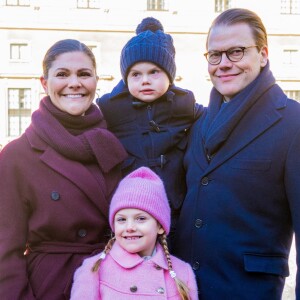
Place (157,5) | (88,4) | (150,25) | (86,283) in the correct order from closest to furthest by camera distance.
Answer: (86,283), (150,25), (88,4), (157,5)

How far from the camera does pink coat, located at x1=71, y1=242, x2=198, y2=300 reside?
2.58 meters

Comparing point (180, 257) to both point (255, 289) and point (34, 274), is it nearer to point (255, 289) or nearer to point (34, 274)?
point (255, 289)

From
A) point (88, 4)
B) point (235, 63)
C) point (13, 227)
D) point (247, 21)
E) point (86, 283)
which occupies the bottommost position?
point (86, 283)

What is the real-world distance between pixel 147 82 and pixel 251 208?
1.04 meters

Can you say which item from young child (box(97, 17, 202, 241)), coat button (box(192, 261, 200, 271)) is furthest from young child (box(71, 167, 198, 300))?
young child (box(97, 17, 202, 241))

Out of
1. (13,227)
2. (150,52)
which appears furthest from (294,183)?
(13,227)

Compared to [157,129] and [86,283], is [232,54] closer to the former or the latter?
[157,129]

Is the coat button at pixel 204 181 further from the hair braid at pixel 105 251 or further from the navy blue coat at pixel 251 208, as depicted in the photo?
the hair braid at pixel 105 251

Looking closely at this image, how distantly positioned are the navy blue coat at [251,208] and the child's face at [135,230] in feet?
1.01

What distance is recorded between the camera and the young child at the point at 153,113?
124 inches

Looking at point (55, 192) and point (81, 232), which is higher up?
point (55, 192)

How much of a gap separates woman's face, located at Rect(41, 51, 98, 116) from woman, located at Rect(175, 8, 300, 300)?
751mm

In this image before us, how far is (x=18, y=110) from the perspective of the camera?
26828 millimetres

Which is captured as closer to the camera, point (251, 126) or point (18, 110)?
point (251, 126)
